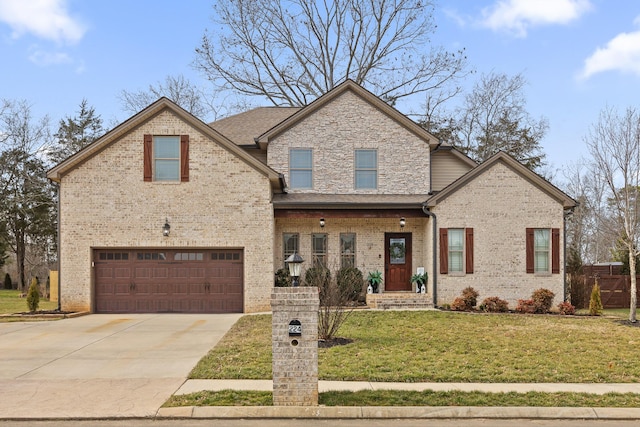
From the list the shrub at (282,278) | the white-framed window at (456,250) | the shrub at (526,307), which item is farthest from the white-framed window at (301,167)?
the shrub at (526,307)

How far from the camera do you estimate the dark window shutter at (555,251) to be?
798 inches

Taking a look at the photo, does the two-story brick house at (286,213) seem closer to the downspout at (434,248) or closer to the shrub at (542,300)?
the downspout at (434,248)

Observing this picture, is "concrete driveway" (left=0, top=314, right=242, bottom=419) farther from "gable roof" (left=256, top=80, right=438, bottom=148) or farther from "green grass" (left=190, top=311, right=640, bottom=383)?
"gable roof" (left=256, top=80, right=438, bottom=148)

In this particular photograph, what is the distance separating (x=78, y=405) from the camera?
7.72m

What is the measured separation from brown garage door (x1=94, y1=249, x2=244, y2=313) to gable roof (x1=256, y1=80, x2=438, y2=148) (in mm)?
5135

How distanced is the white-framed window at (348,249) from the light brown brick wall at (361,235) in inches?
5.1

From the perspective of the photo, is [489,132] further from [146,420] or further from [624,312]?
[146,420]

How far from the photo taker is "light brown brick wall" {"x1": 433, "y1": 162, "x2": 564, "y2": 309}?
66.3 ft

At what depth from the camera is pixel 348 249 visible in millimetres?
21703

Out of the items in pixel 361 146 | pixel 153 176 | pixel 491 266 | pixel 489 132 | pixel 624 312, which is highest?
pixel 489 132

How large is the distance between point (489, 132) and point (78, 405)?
35251 millimetres

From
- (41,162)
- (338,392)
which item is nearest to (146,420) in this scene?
(338,392)

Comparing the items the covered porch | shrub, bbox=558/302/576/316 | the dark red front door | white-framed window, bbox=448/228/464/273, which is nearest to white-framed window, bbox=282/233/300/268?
the covered porch

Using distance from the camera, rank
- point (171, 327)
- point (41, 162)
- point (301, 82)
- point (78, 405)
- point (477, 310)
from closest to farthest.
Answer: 1. point (78, 405)
2. point (171, 327)
3. point (477, 310)
4. point (301, 82)
5. point (41, 162)
